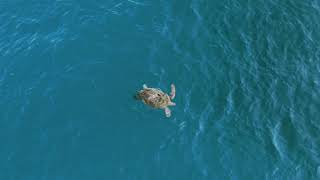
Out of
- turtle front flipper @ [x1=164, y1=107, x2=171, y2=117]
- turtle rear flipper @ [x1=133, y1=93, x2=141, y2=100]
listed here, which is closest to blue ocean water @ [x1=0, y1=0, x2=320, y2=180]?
turtle front flipper @ [x1=164, y1=107, x2=171, y2=117]

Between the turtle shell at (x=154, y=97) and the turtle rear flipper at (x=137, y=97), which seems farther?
the turtle rear flipper at (x=137, y=97)

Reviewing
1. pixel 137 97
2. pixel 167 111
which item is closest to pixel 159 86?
pixel 137 97

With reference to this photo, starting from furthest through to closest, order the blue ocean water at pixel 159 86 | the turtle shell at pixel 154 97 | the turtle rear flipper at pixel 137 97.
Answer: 1. the turtle rear flipper at pixel 137 97
2. the turtle shell at pixel 154 97
3. the blue ocean water at pixel 159 86

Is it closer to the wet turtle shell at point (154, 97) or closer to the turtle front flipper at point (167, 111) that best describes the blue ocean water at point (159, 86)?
the turtle front flipper at point (167, 111)

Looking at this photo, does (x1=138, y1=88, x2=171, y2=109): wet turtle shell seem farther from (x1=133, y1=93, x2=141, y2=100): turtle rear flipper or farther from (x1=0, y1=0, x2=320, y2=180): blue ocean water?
(x1=0, y1=0, x2=320, y2=180): blue ocean water

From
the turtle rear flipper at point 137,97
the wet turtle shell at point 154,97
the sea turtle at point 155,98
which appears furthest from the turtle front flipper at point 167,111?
the turtle rear flipper at point 137,97

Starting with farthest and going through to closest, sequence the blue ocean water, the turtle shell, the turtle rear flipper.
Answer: the turtle rear flipper, the turtle shell, the blue ocean water

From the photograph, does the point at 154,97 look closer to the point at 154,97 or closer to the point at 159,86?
the point at 154,97
